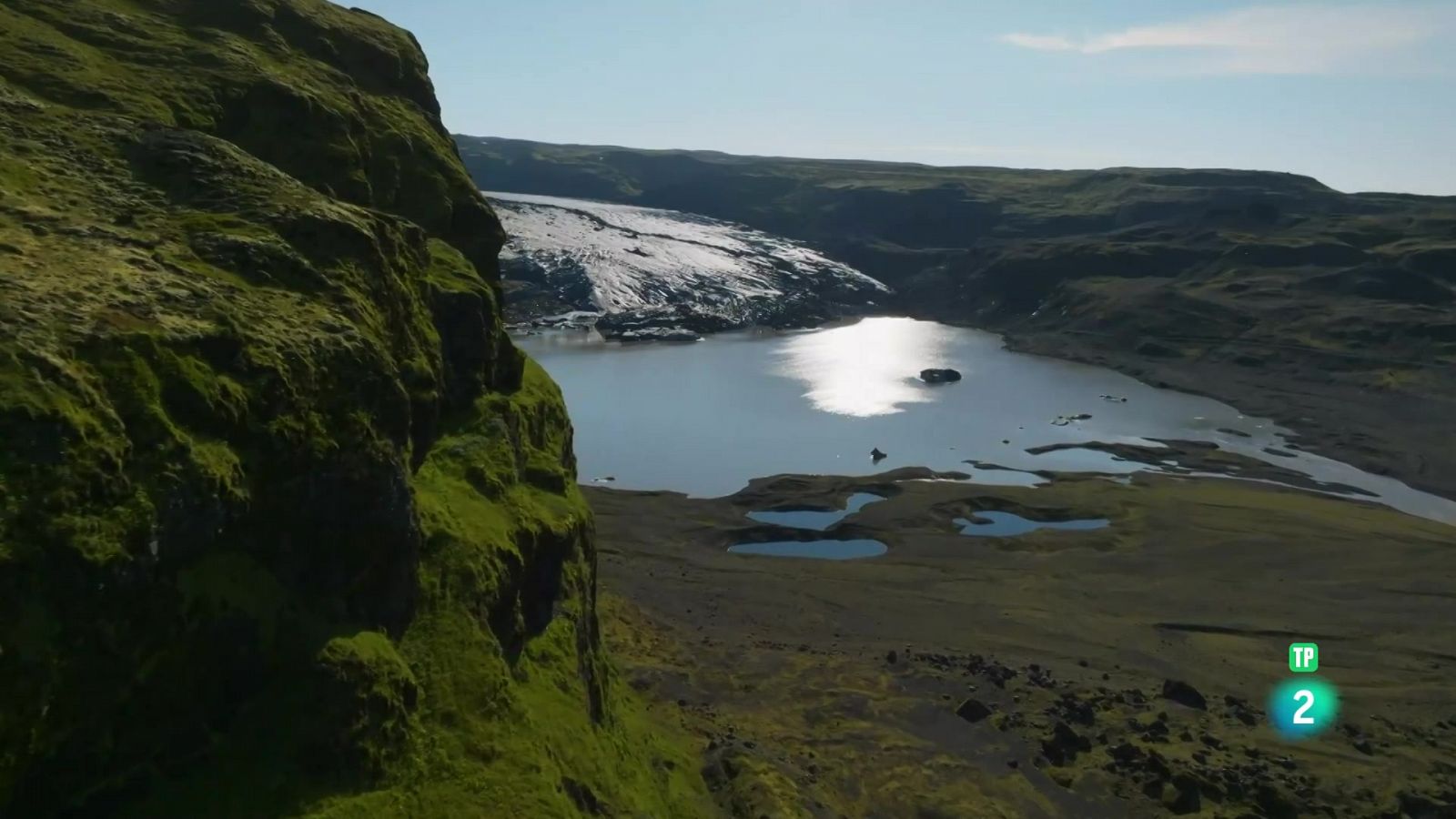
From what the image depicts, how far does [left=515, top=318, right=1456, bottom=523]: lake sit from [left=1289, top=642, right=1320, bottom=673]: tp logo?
3935 cm

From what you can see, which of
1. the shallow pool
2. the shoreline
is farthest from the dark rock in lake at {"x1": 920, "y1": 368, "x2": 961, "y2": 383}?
the shallow pool

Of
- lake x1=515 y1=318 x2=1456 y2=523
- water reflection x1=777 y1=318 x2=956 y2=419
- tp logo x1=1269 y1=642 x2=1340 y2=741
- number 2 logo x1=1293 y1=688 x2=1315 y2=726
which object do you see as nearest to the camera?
tp logo x1=1269 y1=642 x2=1340 y2=741

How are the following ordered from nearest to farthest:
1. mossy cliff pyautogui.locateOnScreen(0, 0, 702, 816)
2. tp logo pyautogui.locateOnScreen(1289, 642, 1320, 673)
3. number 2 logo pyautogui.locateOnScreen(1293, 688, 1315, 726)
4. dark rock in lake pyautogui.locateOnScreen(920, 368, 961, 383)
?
1. mossy cliff pyautogui.locateOnScreen(0, 0, 702, 816)
2. number 2 logo pyautogui.locateOnScreen(1293, 688, 1315, 726)
3. tp logo pyautogui.locateOnScreen(1289, 642, 1320, 673)
4. dark rock in lake pyautogui.locateOnScreen(920, 368, 961, 383)

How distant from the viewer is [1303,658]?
5797 centimetres

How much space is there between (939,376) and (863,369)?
45.7ft

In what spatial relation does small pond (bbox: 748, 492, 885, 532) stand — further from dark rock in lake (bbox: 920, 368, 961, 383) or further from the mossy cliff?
dark rock in lake (bbox: 920, 368, 961, 383)

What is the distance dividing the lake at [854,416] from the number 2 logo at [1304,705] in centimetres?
4514

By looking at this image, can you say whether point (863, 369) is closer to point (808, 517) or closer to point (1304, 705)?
point (808, 517)

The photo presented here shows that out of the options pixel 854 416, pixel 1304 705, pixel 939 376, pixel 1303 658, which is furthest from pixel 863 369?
pixel 1304 705

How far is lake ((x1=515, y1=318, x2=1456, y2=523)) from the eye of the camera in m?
104

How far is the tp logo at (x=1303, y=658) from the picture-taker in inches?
2247

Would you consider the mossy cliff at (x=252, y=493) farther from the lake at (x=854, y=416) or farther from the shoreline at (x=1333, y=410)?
the shoreline at (x=1333, y=410)

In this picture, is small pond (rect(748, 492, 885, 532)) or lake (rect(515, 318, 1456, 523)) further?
lake (rect(515, 318, 1456, 523))

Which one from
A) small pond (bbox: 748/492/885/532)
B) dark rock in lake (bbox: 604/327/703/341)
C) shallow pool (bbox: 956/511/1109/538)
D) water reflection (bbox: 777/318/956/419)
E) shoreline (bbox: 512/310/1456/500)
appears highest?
shoreline (bbox: 512/310/1456/500)
